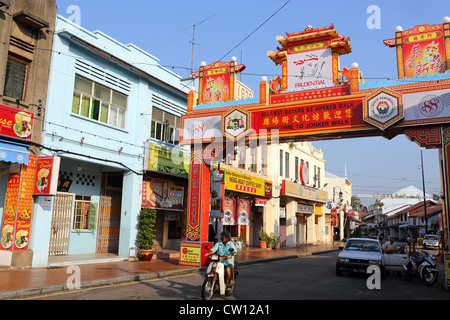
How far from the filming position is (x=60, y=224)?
1597cm

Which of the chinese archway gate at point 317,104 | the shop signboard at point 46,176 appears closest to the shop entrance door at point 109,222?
the chinese archway gate at point 317,104

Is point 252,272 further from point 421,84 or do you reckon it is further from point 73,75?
point 73,75

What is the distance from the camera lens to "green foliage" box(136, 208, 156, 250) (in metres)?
16.8

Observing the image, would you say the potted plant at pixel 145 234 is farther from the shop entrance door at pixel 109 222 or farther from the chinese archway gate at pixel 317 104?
the chinese archway gate at pixel 317 104

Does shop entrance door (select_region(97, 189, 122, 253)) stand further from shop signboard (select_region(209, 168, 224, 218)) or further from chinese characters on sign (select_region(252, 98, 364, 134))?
chinese characters on sign (select_region(252, 98, 364, 134))

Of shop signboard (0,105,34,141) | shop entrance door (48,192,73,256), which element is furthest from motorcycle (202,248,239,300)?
shop entrance door (48,192,73,256)

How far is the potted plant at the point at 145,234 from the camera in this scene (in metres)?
16.8

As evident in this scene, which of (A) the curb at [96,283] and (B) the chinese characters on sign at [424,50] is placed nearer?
(A) the curb at [96,283]

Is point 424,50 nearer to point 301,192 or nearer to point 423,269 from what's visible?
point 423,269

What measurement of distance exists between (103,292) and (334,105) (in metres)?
9.69

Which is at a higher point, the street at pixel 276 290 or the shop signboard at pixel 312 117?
the shop signboard at pixel 312 117

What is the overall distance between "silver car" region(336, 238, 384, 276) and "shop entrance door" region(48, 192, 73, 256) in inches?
445

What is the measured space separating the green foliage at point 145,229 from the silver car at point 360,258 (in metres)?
8.23

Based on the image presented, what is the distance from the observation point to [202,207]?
15.6m
